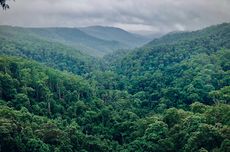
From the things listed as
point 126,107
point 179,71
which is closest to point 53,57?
point 179,71

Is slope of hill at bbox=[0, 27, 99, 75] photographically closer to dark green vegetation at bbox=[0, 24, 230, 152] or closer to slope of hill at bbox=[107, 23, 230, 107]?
slope of hill at bbox=[107, 23, 230, 107]

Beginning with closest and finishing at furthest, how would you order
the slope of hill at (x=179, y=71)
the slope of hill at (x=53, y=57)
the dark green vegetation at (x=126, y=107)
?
the dark green vegetation at (x=126, y=107), the slope of hill at (x=179, y=71), the slope of hill at (x=53, y=57)

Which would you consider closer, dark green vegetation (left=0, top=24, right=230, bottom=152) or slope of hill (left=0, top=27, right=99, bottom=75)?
dark green vegetation (left=0, top=24, right=230, bottom=152)

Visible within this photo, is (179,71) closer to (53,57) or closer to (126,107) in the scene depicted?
(126,107)

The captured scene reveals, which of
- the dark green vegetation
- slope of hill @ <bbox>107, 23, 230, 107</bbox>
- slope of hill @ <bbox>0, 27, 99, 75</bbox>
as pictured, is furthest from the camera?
slope of hill @ <bbox>0, 27, 99, 75</bbox>

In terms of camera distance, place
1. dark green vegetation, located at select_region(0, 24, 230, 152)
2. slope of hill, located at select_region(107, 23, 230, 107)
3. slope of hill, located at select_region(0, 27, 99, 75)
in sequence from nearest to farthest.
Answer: dark green vegetation, located at select_region(0, 24, 230, 152) < slope of hill, located at select_region(107, 23, 230, 107) < slope of hill, located at select_region(0, 27, 99, 75)

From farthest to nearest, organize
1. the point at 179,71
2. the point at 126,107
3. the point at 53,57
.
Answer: the point at 53,57 → the point at 179,71 → the point at 126,107

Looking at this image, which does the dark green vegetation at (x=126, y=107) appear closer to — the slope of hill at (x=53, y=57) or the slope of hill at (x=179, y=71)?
the slope of hill at (x=179, y=71)

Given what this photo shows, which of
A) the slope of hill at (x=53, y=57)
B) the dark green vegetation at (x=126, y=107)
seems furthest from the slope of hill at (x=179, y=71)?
the slope of hill at (x=53, y=57)

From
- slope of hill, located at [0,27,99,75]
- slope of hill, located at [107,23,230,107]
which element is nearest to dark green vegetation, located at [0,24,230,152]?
slope of hill, located at [107,23,230,107]

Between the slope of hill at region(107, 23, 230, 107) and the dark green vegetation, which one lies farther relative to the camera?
the slope of hill at region(107, 23, 230, 107)
